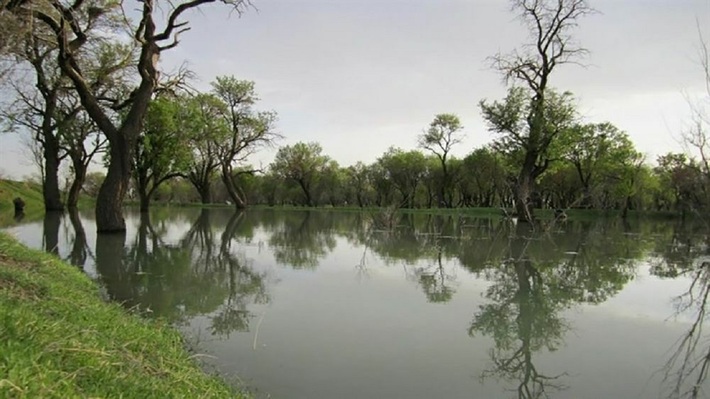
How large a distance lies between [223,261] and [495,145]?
24315mm

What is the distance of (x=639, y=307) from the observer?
717 centimetres

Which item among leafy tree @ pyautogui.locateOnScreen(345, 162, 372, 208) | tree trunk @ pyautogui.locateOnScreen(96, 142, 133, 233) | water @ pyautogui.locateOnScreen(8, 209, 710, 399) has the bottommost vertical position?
water @ pyautogui.locateOnScreen(8, 209, 710, 399)

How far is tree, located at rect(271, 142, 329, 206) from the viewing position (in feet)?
211

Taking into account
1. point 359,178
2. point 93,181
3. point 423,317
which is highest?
point 359,178

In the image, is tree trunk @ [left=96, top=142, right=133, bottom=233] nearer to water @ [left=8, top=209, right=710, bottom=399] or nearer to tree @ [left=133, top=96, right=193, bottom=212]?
water @ [left=8, top=209, right=710, bottom=399]

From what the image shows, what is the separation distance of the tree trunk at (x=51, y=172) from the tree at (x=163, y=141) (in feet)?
20.8

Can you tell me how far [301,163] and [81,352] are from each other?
204 ft

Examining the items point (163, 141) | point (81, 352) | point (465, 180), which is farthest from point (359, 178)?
point (81, 352)

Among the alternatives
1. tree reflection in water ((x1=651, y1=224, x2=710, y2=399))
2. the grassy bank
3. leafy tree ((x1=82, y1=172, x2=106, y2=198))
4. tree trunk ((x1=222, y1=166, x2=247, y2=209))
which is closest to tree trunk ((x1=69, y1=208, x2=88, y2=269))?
the grassy bank

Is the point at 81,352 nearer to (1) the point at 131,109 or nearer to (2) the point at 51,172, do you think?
(1) the point at 131,109

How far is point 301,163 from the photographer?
64312 millimetres

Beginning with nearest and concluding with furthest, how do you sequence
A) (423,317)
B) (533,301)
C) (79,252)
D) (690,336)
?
(690,336), (423,317), (533,301), (79,252)

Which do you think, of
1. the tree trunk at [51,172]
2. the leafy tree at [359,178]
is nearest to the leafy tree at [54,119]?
the tree trunk at [51,172]

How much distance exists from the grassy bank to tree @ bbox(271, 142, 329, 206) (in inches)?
2352
